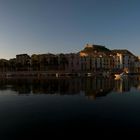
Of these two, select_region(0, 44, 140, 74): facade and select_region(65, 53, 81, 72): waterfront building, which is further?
select_region(65, 53, 81, 72): waterfront building

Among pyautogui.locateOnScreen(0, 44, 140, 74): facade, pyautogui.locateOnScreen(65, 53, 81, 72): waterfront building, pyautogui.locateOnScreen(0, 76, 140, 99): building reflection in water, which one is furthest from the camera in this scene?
pyautogui.locateOnScreen(65, 53, 81, 72): waterfront building

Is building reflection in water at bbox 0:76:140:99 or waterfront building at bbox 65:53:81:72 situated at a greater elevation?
waterfront building at bbox 65:53:81:72

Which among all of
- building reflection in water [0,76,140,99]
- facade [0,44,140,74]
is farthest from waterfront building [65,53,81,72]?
building reflection in water [0,76,140,99]

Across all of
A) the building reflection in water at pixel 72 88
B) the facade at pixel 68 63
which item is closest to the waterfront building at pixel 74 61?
the facade at pixel 68 63

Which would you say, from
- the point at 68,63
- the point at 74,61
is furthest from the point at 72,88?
the point at 74,61

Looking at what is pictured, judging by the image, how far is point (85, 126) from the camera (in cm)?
2503

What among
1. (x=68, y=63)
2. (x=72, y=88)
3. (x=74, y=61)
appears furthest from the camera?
(x=74, y=61)

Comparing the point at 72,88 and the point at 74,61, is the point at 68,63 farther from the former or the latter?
the point at 72,88

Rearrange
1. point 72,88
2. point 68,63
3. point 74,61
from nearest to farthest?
1. point 72,88
2. point 68,63
3. point 74,61

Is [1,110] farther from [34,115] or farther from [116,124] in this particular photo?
[116,124]

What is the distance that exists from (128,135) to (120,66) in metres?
181

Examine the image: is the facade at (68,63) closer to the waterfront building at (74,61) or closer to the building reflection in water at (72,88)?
the waterfront building at (74,61)

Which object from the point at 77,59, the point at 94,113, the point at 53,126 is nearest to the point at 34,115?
the point at 53,126

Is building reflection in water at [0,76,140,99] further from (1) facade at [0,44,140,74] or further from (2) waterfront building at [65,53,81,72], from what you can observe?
(2) waterfront building at [65,53,81,72]
